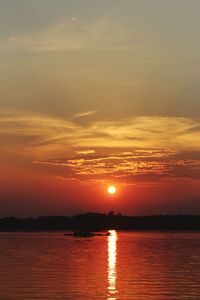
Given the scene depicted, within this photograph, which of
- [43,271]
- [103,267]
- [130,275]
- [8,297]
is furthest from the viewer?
[103,267]

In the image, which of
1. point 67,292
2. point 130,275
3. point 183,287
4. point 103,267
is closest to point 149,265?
point 103,267

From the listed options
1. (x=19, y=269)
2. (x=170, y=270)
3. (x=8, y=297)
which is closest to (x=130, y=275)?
(x=170, y=270)

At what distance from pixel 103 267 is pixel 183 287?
19961 millimetres

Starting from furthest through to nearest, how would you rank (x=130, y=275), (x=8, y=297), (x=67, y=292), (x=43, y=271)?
(x=43, y=271) → (x=130, y=275) → (x=67, y=292) → (x=8, y=297)

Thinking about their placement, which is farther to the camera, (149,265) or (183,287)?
(149,265)

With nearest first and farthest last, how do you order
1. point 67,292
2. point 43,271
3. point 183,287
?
1. point 67,292
2. point 183,287
3. point 43,271

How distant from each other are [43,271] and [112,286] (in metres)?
14.2

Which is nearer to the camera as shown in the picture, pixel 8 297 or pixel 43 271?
pixel 8 297

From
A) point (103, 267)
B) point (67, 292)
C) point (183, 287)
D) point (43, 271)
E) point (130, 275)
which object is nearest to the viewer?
point (67, 292)

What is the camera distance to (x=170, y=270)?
62.9 m

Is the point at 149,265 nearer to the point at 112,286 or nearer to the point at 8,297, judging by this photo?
the point at 112,286

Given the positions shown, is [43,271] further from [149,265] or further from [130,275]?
[149,265]

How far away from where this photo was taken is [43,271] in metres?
61.5

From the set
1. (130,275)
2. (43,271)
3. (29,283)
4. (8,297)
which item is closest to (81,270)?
(43,271)
